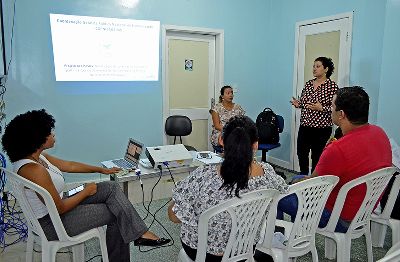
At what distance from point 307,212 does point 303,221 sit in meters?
0.05

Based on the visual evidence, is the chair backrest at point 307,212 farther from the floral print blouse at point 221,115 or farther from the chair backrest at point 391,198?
the floral print blouse at point 221,115

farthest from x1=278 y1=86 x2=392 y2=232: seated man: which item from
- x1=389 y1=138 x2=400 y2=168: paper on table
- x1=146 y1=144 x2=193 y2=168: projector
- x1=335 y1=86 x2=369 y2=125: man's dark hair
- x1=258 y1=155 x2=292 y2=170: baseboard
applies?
x1=258 y1=155 x2=292 y2=170: baseboard

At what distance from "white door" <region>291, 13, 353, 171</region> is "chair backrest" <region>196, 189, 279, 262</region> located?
2845 millimetres

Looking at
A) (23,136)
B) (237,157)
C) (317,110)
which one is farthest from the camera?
(317,110)

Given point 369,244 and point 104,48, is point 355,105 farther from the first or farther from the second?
point 104,48

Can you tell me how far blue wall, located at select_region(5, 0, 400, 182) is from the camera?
3.40 m

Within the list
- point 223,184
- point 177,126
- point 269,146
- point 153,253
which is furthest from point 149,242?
point 269,146

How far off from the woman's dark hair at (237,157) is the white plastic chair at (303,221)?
0.30 metres

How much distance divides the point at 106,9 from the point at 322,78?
8.10 ft

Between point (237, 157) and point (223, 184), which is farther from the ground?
point (237, 157)

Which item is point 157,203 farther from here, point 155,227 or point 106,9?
point 106,9

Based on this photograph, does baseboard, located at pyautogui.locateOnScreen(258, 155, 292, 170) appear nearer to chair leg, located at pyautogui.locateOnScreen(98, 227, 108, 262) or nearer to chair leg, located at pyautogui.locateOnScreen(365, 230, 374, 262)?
chair leg, located at pyautogui.locateOnScreen(365, 230, 374, 262)

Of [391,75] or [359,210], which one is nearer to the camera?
[359,210]

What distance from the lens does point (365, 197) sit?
1.86 m
